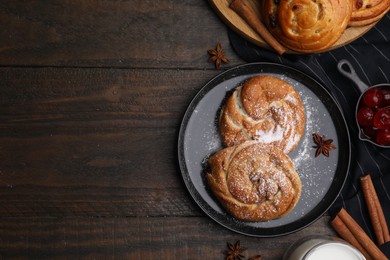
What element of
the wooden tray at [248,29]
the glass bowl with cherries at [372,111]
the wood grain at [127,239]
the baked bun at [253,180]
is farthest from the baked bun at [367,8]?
the wood grain at [127,239]

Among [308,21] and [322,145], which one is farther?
[322,145]

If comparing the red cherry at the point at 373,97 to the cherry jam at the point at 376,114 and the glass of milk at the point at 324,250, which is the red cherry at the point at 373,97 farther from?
the glass of milk at the point at 324,250

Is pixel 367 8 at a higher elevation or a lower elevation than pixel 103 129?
higher

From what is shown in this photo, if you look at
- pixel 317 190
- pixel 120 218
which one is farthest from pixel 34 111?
pixel 317 190

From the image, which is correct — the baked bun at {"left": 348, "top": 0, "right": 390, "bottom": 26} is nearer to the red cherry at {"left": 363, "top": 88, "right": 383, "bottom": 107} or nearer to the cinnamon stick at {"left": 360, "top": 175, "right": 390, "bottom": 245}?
the red cherry at {"left": 363, "top": 88, "right": 383, "bottom": 107}

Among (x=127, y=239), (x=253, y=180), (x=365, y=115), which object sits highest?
(x=365, y=115)

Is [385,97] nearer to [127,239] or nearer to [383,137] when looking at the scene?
[383,137]

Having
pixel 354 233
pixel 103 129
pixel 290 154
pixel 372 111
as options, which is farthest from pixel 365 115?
pixel 103 129
